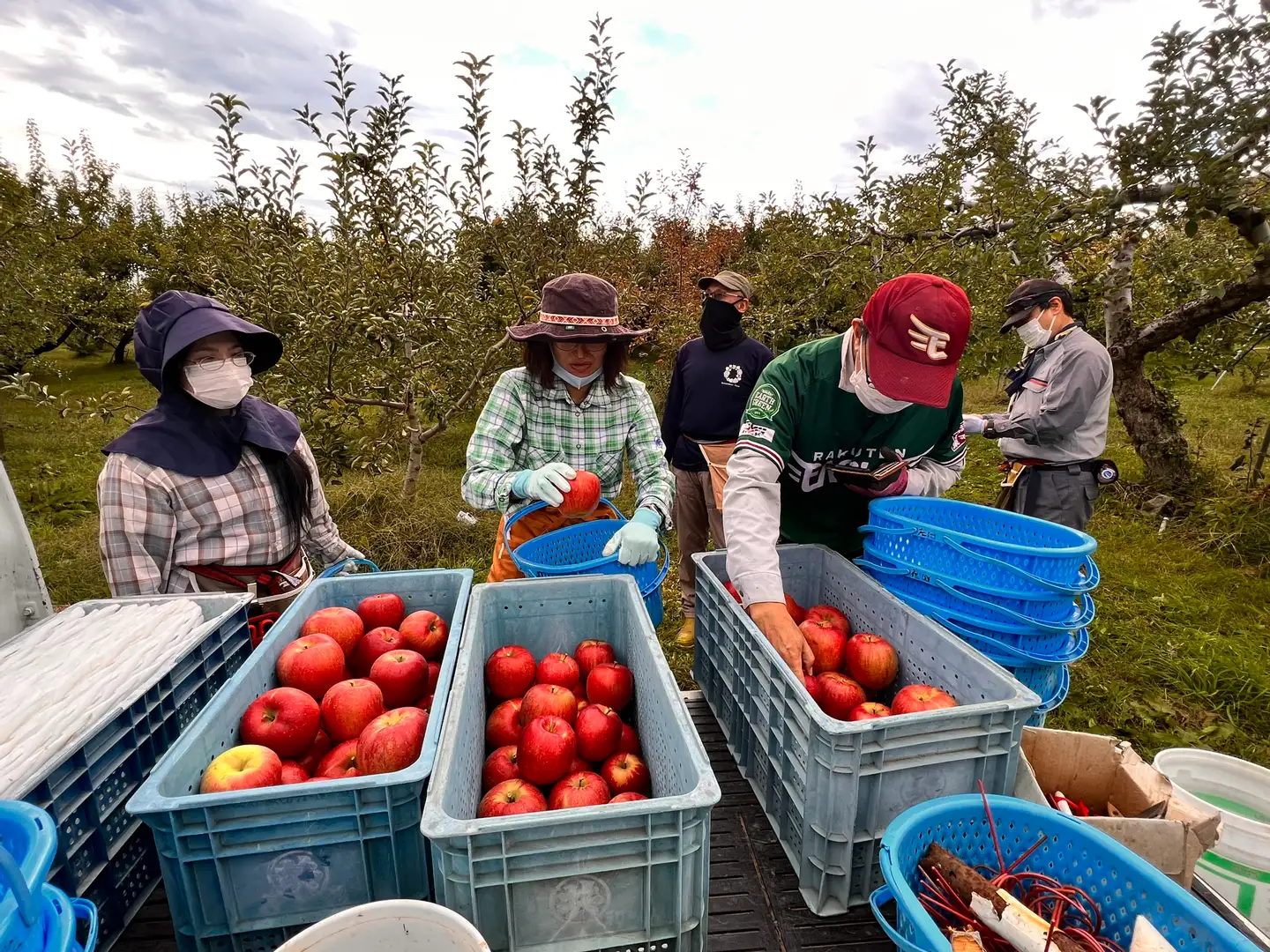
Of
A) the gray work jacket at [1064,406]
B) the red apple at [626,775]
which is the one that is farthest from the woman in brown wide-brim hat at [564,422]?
the gray work jacket at [1064,406]

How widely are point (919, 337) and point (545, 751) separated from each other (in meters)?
1.65

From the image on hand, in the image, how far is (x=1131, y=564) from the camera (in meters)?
6.39

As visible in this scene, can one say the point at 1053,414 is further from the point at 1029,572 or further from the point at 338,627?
the point at 338,627

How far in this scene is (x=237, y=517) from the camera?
2.61 meters

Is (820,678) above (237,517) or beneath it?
beneath

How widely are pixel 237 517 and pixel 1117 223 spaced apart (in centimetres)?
545

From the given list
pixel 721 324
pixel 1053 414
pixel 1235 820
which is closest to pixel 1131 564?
pixel 1053 414

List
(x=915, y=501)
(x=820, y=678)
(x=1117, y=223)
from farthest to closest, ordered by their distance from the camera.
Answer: (x=1117, y=223)
(x=915, y=501)
(x=820, y=678)

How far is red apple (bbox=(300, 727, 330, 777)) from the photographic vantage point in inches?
68.4

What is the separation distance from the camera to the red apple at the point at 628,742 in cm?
186

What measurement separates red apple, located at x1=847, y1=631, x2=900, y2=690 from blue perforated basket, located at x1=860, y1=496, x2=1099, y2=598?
291 millimetres

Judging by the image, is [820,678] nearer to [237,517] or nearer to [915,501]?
[915,501]

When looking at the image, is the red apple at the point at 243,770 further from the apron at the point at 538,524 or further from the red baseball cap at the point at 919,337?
the red baseball cap at the point at 919,337

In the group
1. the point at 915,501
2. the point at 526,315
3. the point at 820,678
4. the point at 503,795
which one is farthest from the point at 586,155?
the point at 503,795
